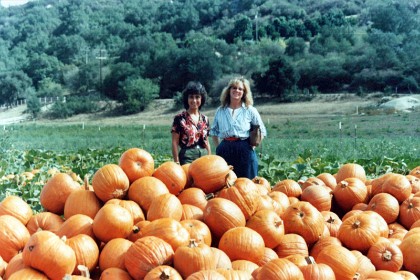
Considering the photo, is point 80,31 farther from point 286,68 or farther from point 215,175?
point 215,175

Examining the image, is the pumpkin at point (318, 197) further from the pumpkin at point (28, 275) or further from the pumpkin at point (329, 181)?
the pumpkin at point (28, 275)

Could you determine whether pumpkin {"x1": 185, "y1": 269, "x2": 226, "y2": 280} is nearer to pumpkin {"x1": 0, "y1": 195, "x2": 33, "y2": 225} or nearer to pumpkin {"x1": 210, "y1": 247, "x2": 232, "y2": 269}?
pumpkin {"x1": 210, "y1": 247, "x2": 232, "y2": 269}

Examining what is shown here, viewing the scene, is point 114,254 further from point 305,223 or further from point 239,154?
point 239,154

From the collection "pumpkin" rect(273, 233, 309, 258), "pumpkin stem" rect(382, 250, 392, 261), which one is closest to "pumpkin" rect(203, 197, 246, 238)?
"pumpkin" rect(273, 233, 309, 258)

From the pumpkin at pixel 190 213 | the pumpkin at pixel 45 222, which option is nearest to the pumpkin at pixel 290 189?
the pumpkin at pixel 190 213

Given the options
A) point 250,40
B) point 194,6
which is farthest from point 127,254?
point 194,6

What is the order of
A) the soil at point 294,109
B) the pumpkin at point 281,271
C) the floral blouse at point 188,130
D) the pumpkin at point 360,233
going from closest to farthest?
the pumpkin at point 281,271 < the pumpkin at point 360,233 < the floral blouse at point 188,130 < the soil at point 294,109

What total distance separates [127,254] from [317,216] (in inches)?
60.9

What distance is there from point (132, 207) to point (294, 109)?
2048 inches

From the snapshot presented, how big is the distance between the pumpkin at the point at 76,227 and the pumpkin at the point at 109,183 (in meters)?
0.31

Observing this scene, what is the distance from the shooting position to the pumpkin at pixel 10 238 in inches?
156

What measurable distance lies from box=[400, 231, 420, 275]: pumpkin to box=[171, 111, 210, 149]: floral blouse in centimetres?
357

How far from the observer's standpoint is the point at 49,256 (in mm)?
3320

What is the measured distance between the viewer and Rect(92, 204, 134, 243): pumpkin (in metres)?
3.78
